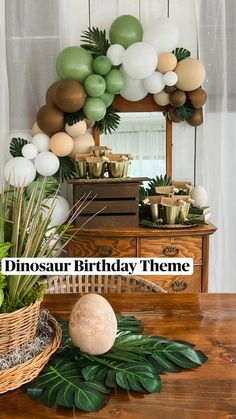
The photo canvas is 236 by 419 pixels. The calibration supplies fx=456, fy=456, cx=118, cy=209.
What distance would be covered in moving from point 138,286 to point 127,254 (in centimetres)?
73

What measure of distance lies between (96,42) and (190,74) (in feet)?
1.78

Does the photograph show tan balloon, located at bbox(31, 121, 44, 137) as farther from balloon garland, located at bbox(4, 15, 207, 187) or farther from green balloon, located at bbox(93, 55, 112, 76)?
green balloon, located at bbox(93, 55, 112, 76)

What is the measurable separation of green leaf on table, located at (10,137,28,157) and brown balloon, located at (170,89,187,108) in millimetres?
847

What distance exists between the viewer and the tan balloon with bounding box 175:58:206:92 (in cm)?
243

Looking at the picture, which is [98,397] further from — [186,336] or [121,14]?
[121,14]

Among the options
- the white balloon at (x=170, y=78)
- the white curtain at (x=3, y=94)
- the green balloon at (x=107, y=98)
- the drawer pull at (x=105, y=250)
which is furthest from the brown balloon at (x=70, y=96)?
the drawer pull at (x=105, y=250)

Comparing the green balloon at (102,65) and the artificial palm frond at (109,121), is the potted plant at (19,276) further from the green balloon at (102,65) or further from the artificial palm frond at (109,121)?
the artificial palm frond at (109,121)

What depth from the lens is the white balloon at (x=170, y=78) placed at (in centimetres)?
241

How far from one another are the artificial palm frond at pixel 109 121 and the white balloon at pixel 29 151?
42 cm

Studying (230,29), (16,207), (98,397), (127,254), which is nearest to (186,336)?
(98,397)

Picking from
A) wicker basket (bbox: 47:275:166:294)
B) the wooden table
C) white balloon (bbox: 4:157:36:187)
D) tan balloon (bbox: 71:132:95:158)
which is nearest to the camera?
the wooden table

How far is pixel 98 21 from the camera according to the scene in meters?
2.59

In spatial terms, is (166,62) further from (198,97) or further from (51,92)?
(51,92)

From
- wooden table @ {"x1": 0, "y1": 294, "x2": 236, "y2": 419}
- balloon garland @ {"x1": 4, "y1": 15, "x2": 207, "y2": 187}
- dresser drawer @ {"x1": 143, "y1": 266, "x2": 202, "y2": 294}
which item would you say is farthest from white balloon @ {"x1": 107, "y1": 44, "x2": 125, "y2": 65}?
wooden table @ {"x1": 0, "y1": 294, "x2": 236, "y2": 419}
